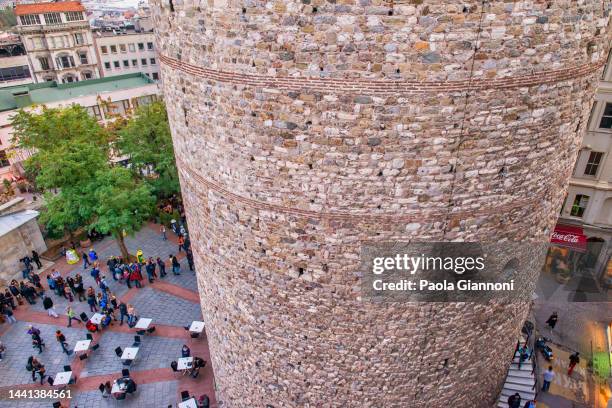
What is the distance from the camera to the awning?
20234 millimetres

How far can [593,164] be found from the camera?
19.4m

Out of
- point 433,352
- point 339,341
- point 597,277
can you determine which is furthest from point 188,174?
point 597,277

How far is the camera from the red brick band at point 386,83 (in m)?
6.65

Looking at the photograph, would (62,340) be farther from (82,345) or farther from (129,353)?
(129,353)

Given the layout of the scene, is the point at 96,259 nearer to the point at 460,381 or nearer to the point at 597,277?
the point at 460,381

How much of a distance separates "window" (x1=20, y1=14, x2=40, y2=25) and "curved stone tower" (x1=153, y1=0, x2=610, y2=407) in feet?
149

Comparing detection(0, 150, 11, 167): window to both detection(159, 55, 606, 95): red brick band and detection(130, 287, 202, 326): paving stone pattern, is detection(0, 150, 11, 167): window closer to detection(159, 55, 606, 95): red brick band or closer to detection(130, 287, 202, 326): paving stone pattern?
detection(130, 287, 202, 326): paving stone pattern

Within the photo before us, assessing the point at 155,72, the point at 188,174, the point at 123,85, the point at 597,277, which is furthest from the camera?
the point at 155,72

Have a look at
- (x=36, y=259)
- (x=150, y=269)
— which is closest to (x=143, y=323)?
(x=150, y=269)

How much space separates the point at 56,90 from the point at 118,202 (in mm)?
23989

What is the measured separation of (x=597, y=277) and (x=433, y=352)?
645 inches

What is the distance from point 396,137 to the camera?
7.01 meters

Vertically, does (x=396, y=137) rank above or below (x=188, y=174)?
above

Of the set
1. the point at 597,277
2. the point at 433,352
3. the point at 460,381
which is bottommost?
the point at 597,277
